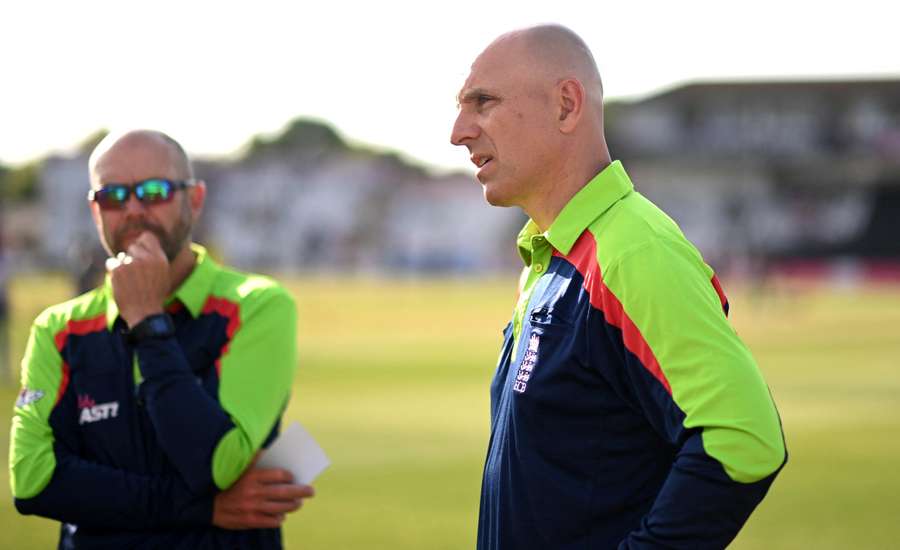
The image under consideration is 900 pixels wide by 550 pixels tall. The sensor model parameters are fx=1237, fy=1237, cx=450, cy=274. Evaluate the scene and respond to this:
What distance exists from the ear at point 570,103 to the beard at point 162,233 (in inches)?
55.8

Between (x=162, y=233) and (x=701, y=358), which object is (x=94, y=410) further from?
(x=701, y=358)

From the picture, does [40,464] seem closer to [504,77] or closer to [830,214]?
[504,77]

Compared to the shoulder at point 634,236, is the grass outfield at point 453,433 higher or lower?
lower

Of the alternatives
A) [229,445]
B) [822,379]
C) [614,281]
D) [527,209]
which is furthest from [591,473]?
[822,379]

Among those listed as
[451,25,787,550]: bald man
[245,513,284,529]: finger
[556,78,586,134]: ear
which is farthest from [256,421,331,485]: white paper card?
[556,78,586,134]: ear

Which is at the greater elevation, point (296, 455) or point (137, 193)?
point (137, 193)

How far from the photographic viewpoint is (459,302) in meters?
43.8

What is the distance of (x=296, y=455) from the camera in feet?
11.7

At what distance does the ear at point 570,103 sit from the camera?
2.81m

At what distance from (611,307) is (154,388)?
140cm

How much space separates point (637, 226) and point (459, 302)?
4124 centimetres

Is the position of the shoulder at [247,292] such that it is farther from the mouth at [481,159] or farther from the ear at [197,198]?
the mouth at [481,159]

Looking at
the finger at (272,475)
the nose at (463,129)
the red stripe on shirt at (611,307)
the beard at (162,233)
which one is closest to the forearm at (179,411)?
the finger at (272,475)

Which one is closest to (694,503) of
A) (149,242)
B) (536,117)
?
(536,117)
